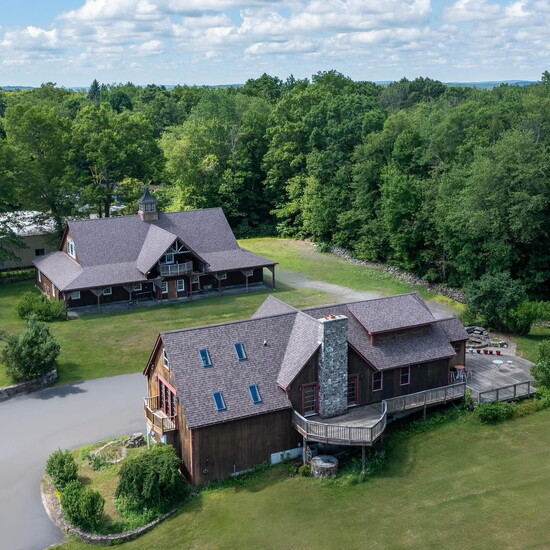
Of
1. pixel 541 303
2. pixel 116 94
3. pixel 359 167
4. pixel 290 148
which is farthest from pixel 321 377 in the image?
pixel 116 94

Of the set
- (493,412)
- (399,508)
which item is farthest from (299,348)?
(493,412)

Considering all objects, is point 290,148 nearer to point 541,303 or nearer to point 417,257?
point 417,257

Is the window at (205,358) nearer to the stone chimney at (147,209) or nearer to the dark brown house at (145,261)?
the dark brown house at (145,261)

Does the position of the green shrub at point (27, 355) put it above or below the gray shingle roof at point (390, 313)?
below

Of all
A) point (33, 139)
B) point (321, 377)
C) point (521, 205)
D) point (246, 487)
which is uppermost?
point (33, 139)

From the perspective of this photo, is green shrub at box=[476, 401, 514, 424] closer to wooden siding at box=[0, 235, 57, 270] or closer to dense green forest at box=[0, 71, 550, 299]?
dense green forest at box=[0, 71, 550, 299]

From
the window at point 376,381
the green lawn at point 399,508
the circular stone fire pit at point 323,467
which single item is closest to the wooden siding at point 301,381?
the circular stone fire pit at point 323,467

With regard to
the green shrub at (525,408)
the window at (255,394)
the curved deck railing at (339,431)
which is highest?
the window at (255,394)

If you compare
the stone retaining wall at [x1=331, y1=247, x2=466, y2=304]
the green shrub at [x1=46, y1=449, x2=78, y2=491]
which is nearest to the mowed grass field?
the stone retaining wall at [x1=331, y1=247, x2=466, y2=304]
